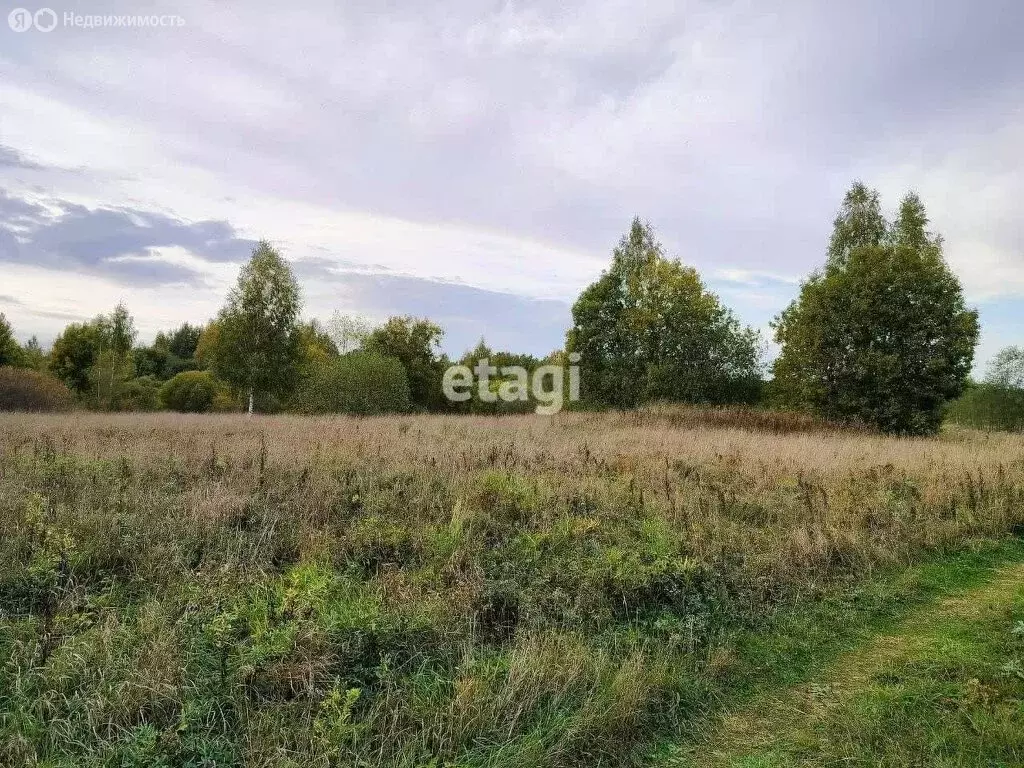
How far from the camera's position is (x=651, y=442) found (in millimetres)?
12766

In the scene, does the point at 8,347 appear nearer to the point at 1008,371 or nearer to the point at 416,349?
the point at 416,349

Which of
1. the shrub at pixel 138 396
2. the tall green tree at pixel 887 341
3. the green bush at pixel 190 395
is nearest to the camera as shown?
the tall green tree at pixel 887 341

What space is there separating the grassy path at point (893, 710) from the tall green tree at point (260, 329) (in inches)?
955

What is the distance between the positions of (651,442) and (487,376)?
3635cm

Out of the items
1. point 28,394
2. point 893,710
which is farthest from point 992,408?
point 28,394

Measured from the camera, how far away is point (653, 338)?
1121 inches

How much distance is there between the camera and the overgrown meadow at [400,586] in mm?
3281

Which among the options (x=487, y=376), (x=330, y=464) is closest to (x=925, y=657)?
(x=330, y=464)

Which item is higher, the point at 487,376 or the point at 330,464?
the point at 487,376

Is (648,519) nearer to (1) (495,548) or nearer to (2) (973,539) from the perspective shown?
(1) (495,548)

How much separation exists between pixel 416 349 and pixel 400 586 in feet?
118

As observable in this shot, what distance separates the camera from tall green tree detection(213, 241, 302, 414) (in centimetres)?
2444

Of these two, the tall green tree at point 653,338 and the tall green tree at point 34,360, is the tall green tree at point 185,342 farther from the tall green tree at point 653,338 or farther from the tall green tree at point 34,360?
the tall green tree at point 653,338

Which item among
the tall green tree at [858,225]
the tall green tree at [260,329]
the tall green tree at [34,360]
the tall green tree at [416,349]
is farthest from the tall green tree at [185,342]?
the tall green tree at [858,225]
